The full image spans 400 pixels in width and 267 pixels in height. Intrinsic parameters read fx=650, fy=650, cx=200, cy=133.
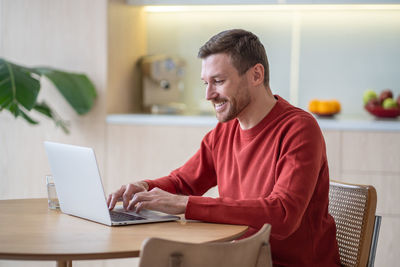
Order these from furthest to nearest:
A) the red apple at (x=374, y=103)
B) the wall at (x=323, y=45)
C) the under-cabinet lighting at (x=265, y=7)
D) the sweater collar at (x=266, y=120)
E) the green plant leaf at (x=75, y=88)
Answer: the wall at (x=323, y=45)
the under-cabinet lighting at (x=265, y=7)
the red apple at (x=374, y=103)
the green plant leaf at (x=75, y=88)
the sweater collar at (x=266, y=120)

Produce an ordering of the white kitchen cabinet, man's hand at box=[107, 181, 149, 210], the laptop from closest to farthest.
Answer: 1. the laptop
2. man's hand at box=[107, 181, 149, 210]
3. the white kitchen cabinet

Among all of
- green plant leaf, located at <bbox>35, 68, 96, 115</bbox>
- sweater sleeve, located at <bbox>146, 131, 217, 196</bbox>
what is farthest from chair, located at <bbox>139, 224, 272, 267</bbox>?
green plant leaf, located at <bbox>35, 68, 96, 115</bbox>

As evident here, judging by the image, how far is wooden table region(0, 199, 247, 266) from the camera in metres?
1.47

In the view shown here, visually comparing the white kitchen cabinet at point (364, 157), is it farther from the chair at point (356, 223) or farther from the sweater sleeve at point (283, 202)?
the sweater sleeve at point (283, 202)

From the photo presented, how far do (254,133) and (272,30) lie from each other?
2.11m

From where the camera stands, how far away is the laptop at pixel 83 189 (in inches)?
68.7

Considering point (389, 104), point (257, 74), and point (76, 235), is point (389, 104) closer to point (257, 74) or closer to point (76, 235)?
point (257, 74)

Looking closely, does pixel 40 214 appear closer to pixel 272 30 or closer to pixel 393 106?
pixel 393 106

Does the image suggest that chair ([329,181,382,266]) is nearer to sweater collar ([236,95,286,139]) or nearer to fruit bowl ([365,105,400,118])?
sweater collar ([236,95,286,139])

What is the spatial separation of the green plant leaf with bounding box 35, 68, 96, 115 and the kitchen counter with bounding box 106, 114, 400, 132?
0.16m

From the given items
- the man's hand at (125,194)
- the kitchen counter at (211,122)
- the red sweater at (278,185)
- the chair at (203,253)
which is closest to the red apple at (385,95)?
the kitchen counter at (211,122)

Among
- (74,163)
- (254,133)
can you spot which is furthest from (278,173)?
(74,163)

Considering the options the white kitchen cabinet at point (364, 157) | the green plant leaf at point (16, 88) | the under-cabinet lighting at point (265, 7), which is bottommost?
the white kitchen cabinet at point (364, 157)

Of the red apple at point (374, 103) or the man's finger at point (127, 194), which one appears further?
the red apple at point (374, 103)
